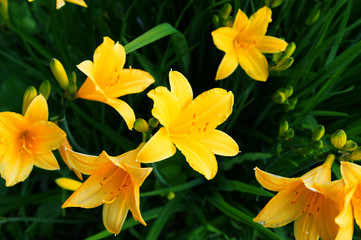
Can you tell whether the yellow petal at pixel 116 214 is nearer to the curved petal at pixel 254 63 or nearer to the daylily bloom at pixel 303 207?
the daylily bloom at pixel 303 207

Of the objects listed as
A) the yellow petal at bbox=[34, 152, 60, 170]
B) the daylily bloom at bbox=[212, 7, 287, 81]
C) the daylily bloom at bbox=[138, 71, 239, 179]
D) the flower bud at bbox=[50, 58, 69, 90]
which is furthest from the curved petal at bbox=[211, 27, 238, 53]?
the yellow petal at bbox=[34, 152, 60, 170]

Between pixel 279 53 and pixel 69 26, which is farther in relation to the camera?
pixel 69 26

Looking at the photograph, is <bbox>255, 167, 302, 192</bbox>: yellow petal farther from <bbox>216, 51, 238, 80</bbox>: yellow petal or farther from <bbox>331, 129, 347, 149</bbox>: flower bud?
<bbox>216, 51, 238, 80</bbox>: yellow petal

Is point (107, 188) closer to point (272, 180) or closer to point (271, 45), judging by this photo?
point (272, 180)

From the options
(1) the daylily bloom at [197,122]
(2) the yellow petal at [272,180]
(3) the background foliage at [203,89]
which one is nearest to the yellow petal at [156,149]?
(1) the daylily bloom at [197,122]

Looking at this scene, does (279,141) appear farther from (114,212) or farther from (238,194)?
(114,212)

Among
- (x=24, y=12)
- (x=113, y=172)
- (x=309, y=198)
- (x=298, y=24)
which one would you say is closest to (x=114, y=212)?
(x=113, y=172)
